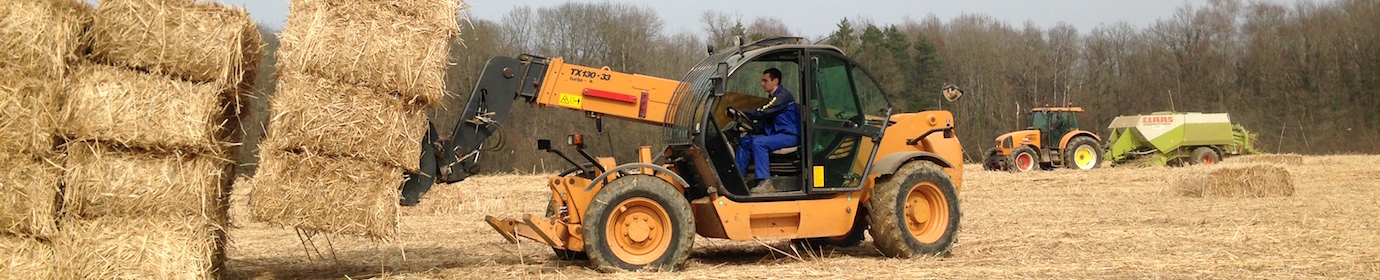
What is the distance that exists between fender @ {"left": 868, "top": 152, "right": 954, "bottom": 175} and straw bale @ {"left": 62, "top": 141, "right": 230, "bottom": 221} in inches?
191

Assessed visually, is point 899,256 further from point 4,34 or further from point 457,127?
point 4,34

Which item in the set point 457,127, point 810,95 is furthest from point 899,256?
point 457,127

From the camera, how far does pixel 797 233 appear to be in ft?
28.8

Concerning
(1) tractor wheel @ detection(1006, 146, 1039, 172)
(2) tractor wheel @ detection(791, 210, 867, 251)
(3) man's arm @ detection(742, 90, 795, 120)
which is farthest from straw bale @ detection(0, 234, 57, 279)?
(1) tractor wheel @ detection(1006, 146, 1039, 172)

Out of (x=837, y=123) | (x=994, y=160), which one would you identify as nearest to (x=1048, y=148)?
(x=994, y=160)

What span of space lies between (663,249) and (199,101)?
10.5 ft

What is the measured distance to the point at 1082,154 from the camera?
26.0 metres

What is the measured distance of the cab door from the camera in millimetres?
8781

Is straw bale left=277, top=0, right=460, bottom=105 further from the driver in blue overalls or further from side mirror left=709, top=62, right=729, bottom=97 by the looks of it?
the driver in blue overalls

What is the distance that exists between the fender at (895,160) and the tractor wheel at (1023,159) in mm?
16639

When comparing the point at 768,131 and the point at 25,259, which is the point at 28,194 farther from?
the point at 768,131

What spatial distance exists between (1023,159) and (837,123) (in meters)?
18.2

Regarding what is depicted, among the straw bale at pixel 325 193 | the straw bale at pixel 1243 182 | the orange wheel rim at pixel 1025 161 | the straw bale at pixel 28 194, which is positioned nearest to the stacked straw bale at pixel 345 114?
the straw bale at pixel 325 193

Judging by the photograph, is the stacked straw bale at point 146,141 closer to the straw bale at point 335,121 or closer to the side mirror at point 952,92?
the straw bale at point 335,121
